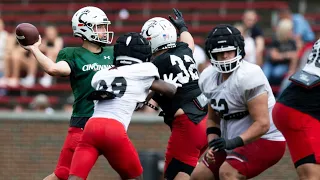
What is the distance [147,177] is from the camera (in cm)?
1028

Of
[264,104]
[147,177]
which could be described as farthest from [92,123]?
[147,177]

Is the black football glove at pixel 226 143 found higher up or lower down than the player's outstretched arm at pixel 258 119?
lower down

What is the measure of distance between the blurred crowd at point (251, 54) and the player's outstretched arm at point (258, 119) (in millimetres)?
5390

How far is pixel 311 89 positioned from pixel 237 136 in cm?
73

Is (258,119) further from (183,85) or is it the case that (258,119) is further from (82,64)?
(82,64)

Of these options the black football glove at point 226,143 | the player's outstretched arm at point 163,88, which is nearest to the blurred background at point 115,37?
the player's outstretched arm at point 163,88

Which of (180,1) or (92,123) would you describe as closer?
(92,123)

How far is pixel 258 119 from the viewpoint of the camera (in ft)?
22.5

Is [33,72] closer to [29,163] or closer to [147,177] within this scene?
[29,163]

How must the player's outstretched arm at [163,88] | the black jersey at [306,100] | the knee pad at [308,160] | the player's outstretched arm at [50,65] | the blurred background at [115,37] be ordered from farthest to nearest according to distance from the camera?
the blurred background at [115,37] → the player's outstretched arm at [50,65] → the player's outstretched arm at [163,88] → the black jersey at [306,100] → the knee pad at [308,160]

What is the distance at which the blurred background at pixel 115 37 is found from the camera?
10906mm

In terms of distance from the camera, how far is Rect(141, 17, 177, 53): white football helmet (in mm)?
8180

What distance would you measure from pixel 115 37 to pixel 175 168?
750 cm

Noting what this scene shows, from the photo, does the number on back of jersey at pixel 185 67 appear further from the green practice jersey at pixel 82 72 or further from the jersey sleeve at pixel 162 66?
the green practice jersey at pixel 82 72
